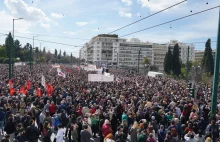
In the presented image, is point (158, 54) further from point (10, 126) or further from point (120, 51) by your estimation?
point (10, 126)

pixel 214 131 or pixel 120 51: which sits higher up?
pixel 120 51

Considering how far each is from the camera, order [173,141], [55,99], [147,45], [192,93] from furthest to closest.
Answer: [147,45]
[55,99]
[192,93]
[173,141]

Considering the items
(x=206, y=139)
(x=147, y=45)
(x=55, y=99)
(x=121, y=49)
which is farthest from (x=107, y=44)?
A: (x=206, y=139)

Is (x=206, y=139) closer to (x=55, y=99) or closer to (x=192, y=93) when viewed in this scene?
(x=192, y=93)

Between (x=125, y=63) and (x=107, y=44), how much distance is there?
50.3 feet

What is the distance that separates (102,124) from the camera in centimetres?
1223

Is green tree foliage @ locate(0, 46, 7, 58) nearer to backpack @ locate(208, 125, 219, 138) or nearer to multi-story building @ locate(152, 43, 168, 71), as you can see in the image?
backpack @ locate(208, 125, 219, 138)

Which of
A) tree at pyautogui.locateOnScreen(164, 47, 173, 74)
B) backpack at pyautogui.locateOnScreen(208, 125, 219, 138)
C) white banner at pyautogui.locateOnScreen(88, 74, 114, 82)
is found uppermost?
tree at pyautogui.locateOnScreen(164, 47, 173, 74)

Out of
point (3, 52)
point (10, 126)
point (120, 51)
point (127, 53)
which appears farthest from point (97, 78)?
point (127, 53)

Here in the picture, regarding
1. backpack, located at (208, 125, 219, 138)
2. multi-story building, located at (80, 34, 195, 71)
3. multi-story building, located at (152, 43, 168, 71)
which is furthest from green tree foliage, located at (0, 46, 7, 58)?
multi-story building, located at (152, 43, 168, 71)

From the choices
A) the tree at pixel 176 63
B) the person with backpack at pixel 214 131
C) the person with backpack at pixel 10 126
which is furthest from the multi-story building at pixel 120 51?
the person with backpack at pixel 10 126

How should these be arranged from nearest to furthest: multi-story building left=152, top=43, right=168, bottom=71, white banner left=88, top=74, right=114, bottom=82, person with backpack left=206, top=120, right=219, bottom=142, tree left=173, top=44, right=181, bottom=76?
person with backpack left=206, top=120, right=219, bottom=142 < white banner left=88, top=74, right=114, bottom=82 < tree left=173, top=44, right=181, bottom=76 < multi-story building left=152, top=43, right=168, bottom=71

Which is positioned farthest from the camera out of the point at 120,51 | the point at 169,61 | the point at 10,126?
the point at 120,51

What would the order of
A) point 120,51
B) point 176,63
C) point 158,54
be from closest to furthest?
1. point 176,63
2. point 120,51
3. point 158,54
